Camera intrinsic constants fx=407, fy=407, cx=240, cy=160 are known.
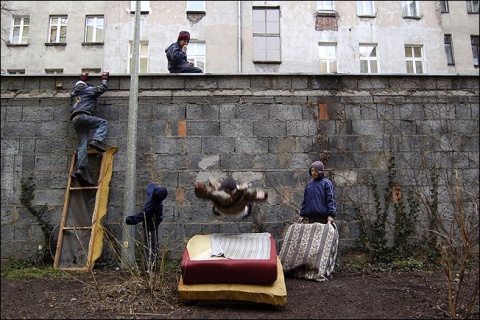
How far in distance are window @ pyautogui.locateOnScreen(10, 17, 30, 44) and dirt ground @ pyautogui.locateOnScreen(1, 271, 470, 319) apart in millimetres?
18224

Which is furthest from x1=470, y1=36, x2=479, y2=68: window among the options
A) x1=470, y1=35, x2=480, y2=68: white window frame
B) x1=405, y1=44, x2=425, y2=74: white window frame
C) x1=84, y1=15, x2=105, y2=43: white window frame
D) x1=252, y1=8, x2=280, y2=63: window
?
x1=84, y1=15, x2=105, y2=43: white window frame

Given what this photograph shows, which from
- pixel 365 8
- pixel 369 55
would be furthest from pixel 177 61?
pixel 365 8

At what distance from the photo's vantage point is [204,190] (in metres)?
5.08

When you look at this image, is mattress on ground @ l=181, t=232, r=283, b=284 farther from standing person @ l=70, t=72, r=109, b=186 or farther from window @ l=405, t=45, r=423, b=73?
window @ l=405, t=45, r=423, b=73

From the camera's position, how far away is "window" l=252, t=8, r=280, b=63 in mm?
18469

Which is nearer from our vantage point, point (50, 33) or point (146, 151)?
point (146, 151)

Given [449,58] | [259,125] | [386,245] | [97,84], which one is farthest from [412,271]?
[449,58]

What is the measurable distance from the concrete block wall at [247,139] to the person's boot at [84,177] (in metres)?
0.32

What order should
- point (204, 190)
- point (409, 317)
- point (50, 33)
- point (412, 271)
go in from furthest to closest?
point (50, 33)
point (412, 271)
point (204, 190)
point (409, 317)

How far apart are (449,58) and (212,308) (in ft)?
66.0

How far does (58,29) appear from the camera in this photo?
19781mm

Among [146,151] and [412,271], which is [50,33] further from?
[412,271]

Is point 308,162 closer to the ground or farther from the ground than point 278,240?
farther from the ground

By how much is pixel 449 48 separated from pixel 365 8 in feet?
15.3
